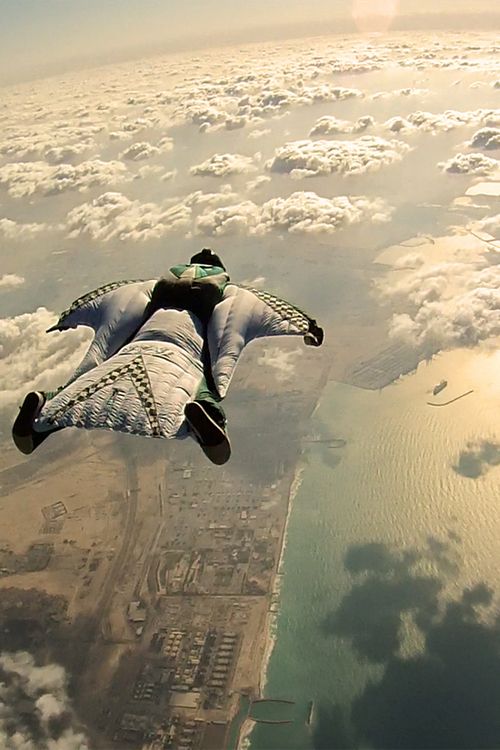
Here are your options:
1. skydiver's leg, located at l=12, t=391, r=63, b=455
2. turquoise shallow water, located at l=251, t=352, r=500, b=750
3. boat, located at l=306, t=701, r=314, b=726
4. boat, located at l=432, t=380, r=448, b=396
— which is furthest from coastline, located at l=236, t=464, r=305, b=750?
skydiver's leg, located at l=12, t=391, r=63, b=455

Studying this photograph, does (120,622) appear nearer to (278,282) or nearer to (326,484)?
(326,484)

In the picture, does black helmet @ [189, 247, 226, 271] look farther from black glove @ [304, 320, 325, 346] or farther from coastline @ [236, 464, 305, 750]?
coastline @ [236, 464, 305, 750]

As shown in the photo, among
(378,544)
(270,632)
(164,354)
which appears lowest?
(378,544)

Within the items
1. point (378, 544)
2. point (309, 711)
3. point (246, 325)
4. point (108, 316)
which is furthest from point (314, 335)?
point (378, 544)

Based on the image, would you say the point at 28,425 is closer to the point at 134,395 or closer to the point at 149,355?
the point at 134,395

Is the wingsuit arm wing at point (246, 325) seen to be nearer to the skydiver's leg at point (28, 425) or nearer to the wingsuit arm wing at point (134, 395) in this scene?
the wingsuit arm wing at point (134, 395)

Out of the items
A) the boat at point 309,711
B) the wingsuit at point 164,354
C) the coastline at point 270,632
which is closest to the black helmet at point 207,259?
the wingsuit at point 164,354
